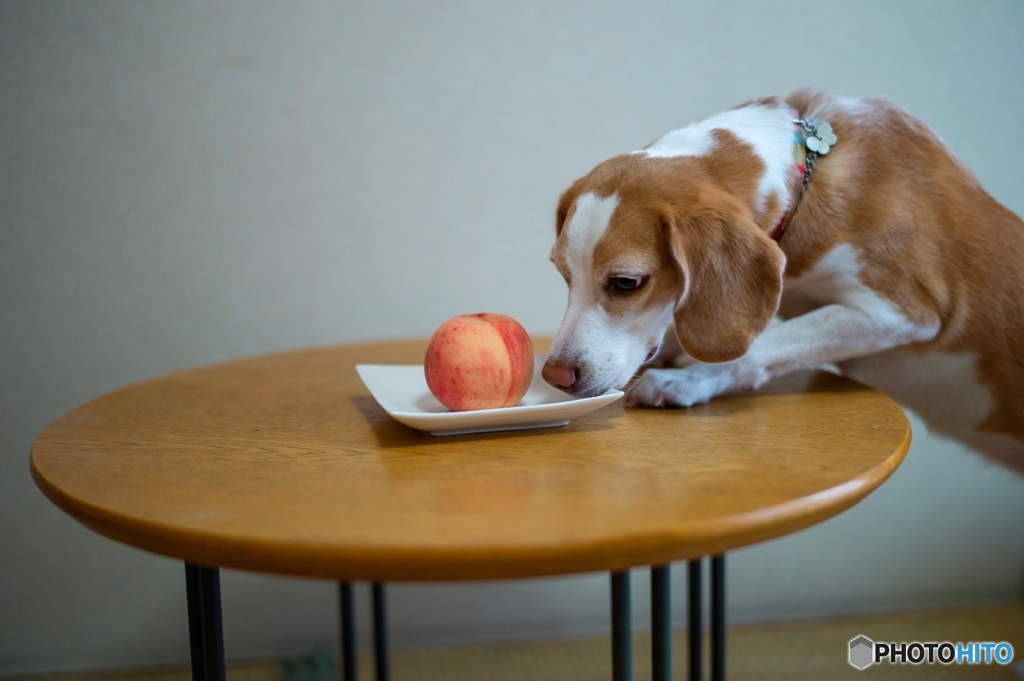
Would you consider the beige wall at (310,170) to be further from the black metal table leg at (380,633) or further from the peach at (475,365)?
the peach at (475,365)

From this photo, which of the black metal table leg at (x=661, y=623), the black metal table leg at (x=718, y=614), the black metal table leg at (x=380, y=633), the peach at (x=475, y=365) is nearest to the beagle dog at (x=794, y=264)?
the peach at (x=475, y=365)

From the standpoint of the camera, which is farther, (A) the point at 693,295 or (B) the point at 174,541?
(A) the point at 693,295

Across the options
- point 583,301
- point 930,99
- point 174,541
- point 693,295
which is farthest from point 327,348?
point 930,99

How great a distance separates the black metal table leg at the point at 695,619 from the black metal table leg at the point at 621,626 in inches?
24.9

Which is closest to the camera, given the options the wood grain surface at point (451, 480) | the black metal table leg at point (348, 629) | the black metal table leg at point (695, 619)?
the wood grain surface at point (451, 480)

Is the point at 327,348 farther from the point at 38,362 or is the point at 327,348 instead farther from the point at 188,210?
the point at 38,362

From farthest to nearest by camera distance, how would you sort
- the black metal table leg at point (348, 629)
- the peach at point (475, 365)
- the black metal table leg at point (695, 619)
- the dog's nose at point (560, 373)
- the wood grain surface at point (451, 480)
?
the black metal table leg at point (348, 629) → the black metal table leg at point (695, 619) → the dog's nose at point (560, 373) → the peach at point (475, 365) → the wood grain surface at point (451, 480)

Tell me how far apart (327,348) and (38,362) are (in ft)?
2.79

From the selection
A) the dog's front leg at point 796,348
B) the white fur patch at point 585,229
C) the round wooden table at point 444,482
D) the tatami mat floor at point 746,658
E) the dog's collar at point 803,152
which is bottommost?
the tatami mat floor at point 746,658

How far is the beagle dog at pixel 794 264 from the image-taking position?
1122 mm

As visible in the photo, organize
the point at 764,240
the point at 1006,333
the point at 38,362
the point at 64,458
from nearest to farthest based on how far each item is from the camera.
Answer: the point at 64,458
the point at 764,240
the point at 1006,333
the point at 38,362

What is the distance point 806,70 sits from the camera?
2117mm

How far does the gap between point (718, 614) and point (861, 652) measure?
734 mm

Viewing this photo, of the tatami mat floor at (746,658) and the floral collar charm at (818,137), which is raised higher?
the floral collar charm at (818,137)
